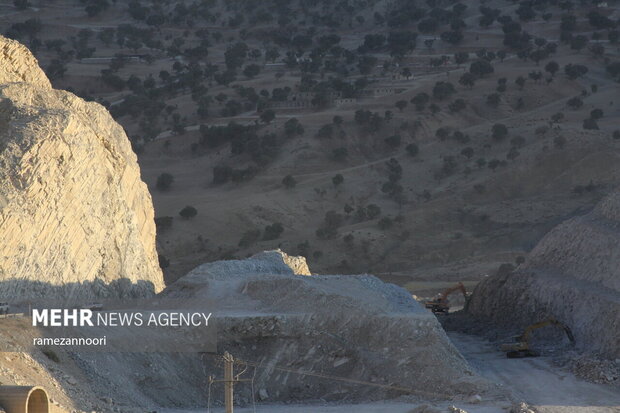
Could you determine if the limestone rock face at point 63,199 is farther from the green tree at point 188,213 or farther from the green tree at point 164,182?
the green tree at point 164,182

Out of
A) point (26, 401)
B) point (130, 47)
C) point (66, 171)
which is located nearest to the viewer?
point (26, 401)

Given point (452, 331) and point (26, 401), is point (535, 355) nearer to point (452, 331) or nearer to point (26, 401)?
point (452, 331)

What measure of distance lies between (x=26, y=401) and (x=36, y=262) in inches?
396

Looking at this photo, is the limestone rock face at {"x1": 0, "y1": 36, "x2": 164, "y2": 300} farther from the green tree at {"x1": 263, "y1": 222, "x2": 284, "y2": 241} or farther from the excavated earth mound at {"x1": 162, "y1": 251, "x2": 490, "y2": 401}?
the green tree at {"x1": 263, "y1": 222, "x2": 284, "y2": 241}

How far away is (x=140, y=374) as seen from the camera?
83.9 feet

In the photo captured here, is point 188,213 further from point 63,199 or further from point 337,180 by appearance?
point 63,199

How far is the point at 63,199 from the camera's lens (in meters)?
29.9

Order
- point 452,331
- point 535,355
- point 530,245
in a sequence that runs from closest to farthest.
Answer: point 535,355 < point 452,331 < point 530,245

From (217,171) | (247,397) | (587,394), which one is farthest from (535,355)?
(217,171)

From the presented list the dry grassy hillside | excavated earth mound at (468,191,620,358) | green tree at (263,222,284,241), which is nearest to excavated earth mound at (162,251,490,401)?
excavated earth mound at (468,191,620,358)

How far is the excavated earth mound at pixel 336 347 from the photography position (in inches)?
1060

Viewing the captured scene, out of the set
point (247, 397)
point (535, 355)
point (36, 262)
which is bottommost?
point (535, 355)

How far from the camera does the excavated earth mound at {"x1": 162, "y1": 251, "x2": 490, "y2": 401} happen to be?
26922mm

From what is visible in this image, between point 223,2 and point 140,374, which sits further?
point 223,2
